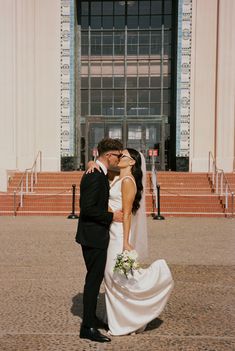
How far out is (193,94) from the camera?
65.3 ft

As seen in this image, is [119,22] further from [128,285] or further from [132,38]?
[128,285]

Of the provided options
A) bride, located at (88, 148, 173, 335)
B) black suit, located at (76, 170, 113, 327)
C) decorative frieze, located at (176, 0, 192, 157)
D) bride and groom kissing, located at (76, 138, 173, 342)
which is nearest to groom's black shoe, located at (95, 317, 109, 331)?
bride and groom kissing, located at (76, 138, 173, 342)

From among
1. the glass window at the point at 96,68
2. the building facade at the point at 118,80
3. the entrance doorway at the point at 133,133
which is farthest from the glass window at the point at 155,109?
the glass window at the point at 96,68

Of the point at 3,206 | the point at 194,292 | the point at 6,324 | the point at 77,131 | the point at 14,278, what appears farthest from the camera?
the point at 77,131

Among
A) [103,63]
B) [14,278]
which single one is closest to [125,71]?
[103,63]

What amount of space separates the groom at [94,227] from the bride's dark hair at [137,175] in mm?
245

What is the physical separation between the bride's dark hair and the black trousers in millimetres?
587

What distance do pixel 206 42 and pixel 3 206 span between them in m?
11.2

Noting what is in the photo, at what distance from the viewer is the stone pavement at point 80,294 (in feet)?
13.9

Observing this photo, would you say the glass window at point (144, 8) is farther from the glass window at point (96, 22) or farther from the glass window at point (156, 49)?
the glass window at point (96, 22)

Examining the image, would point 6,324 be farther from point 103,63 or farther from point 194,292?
point 103,63

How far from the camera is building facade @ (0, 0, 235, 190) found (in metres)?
19.0

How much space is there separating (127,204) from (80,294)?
76.5 inches

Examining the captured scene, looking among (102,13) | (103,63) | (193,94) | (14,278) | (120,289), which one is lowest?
(14,278)
